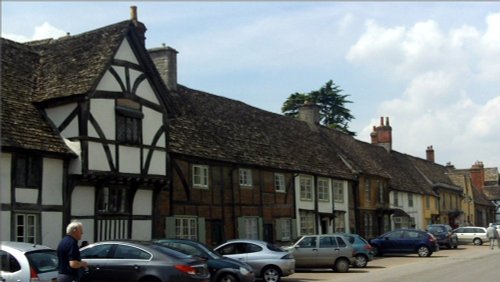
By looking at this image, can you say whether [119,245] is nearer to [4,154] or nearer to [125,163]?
[4,154]

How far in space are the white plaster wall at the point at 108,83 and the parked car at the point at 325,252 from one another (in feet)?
30.7

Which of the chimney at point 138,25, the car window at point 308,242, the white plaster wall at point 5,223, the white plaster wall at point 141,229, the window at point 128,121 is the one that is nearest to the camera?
the white plaster wall at point 5,223

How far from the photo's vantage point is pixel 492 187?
91812mm

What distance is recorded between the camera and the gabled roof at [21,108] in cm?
1977

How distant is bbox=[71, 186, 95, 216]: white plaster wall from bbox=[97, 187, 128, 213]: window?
350mm

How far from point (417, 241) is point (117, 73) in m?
20.2

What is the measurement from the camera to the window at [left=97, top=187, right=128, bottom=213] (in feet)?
73.6

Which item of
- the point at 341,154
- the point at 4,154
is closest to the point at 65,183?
the point at 4,154

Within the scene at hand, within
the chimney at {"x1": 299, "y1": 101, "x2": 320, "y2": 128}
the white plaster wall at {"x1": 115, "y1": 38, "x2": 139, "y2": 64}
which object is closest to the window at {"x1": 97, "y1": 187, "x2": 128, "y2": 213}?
the white plaster wall at {"x1": 115, "y1": 38, "x2": 139, "y2": 64}

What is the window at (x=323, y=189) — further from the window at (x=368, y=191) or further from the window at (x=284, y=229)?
the window at (x=368, y=191)

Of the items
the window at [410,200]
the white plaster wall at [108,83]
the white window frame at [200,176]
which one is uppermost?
the white plaster wall at [108,83]

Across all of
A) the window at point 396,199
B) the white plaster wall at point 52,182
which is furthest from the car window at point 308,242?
the window at point 396,199

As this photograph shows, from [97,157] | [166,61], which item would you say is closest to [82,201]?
[97,157]

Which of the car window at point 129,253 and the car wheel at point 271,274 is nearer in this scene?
the car window at point 129,253
